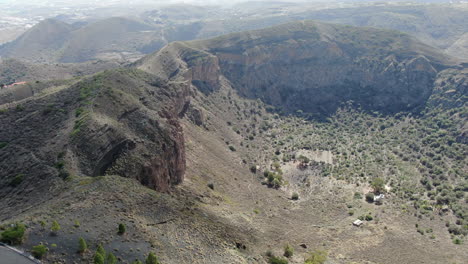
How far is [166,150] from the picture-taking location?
2061 inches

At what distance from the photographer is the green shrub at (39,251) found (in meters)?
25.6

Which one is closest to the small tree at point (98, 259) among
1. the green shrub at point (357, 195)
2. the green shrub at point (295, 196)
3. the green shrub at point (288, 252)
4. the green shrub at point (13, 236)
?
the green shrub at point (13, 236)

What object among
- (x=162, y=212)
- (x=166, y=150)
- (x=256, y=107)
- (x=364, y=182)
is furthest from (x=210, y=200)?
(x=256, y=107)

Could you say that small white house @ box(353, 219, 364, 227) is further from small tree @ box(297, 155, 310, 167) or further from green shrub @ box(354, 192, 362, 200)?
small tree @ box(297, 155, 310, 167)

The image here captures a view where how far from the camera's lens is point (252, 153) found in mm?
88125

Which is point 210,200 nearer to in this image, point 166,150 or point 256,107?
point 166,150

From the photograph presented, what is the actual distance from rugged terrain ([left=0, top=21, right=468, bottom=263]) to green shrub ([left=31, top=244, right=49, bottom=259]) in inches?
37.0

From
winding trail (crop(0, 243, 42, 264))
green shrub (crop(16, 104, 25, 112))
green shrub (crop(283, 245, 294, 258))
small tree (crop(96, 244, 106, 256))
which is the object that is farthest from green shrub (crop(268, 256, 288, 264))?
green shrub (crop(16, 104, 25, 112))

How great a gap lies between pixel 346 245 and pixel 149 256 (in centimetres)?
3358

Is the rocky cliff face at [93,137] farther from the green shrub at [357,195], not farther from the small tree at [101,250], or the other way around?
the green shrub at [357,195]

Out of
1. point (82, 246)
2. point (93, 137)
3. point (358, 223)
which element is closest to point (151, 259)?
point (82, 246)

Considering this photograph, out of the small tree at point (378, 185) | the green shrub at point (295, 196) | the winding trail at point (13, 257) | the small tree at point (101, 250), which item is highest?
the winding trail at point (13, 257)

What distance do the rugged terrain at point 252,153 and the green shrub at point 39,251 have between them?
94 centimetres

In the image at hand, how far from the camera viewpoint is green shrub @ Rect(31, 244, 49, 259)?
25584 millimetres
